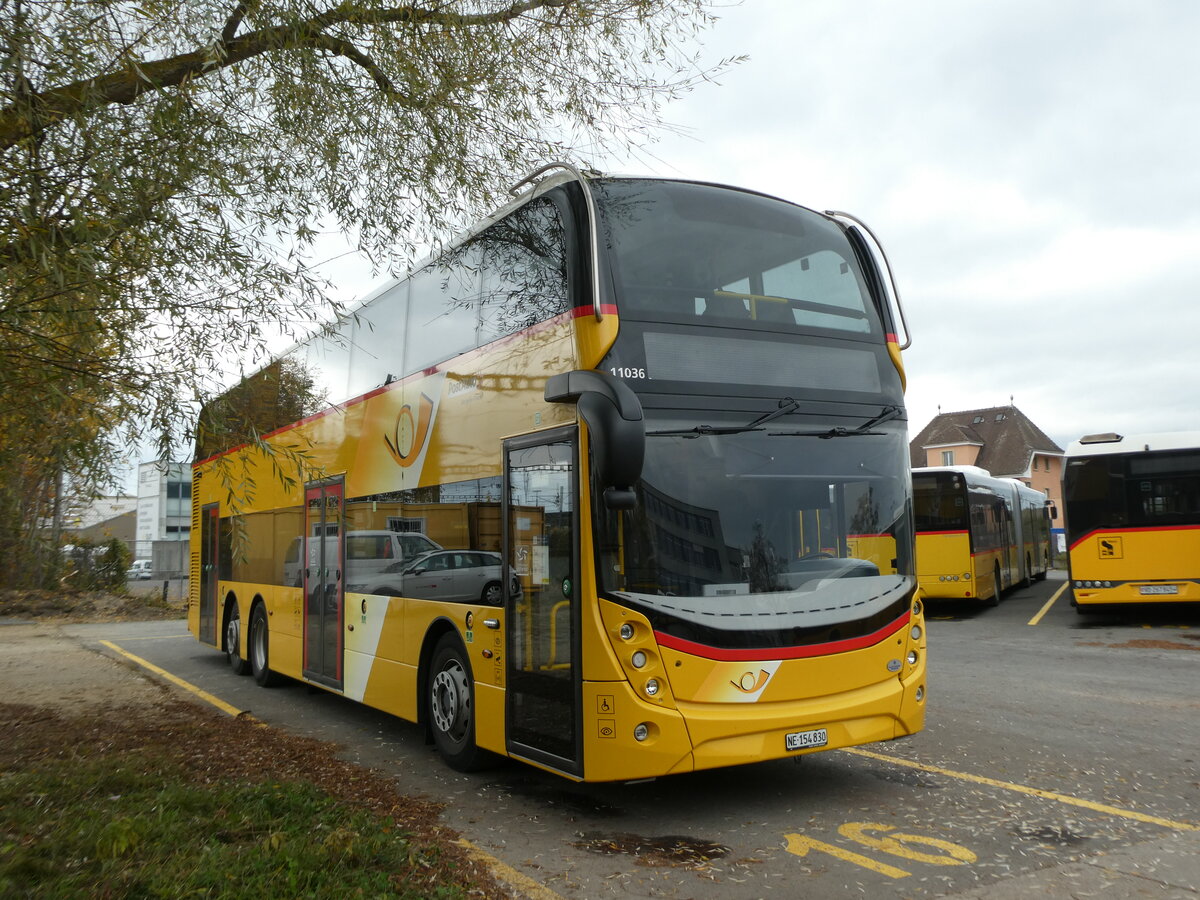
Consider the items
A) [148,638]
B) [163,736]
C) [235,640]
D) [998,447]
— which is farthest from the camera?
[998,447]

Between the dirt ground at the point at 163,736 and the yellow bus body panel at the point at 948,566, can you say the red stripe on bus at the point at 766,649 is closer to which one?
the dirt ground at the point at 163,736

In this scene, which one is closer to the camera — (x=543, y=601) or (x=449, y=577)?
(x=543, y=601)

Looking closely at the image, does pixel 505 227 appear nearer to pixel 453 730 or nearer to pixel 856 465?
pixel 856 465

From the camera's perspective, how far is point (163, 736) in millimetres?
8914

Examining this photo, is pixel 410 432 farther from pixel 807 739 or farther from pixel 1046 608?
pixel 1046 608

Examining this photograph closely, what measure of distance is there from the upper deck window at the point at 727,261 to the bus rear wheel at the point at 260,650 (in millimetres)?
8432

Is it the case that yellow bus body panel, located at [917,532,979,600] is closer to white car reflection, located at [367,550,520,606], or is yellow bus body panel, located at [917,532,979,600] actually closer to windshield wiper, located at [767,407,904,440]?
windshield wiper, located at [767,407,904,440]

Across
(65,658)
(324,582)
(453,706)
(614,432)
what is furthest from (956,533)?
(65,658)

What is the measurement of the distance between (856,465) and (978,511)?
52.0 ft

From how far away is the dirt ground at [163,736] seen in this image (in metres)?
5.97

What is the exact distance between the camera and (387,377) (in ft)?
30.7

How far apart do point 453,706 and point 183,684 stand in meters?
7.35

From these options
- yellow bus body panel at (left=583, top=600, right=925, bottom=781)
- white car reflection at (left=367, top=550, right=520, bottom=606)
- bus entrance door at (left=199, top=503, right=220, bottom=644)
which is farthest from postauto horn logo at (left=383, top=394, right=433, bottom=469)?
bus entrance door at (left=199, top=503, right=220, bottom=644)

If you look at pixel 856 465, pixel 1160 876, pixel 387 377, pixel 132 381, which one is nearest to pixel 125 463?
pixel 132 381
